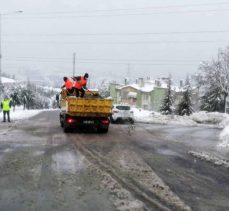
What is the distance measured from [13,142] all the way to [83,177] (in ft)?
21.7

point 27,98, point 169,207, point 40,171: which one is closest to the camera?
point 169,207

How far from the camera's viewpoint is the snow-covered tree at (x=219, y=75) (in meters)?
59.9

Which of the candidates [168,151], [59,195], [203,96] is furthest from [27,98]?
[59,195]

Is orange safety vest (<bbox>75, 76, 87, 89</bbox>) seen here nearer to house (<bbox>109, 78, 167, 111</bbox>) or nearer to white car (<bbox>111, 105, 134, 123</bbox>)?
white car (<bbox>111, 105, 134, 123</bbox>)

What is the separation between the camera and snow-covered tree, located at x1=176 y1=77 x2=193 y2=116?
64.3 meters

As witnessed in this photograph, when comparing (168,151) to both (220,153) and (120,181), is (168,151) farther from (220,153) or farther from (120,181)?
(120,181)

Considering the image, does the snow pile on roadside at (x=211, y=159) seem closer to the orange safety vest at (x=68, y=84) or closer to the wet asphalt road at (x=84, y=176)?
the wet asphalt road at (x=84, y=176)

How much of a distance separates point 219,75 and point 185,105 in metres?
7.35

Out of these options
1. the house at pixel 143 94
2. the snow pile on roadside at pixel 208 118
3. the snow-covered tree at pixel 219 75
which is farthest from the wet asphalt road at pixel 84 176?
the house at pixel 143 94

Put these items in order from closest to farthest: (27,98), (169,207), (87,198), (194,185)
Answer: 1. (169,207)
2. (87,198)
3. (194,185)
4. (27,98)

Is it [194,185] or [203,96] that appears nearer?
[194,185]

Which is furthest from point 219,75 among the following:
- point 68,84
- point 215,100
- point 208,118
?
point 68,84

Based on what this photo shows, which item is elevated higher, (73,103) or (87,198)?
(73,103)

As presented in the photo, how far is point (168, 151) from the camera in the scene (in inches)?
538
